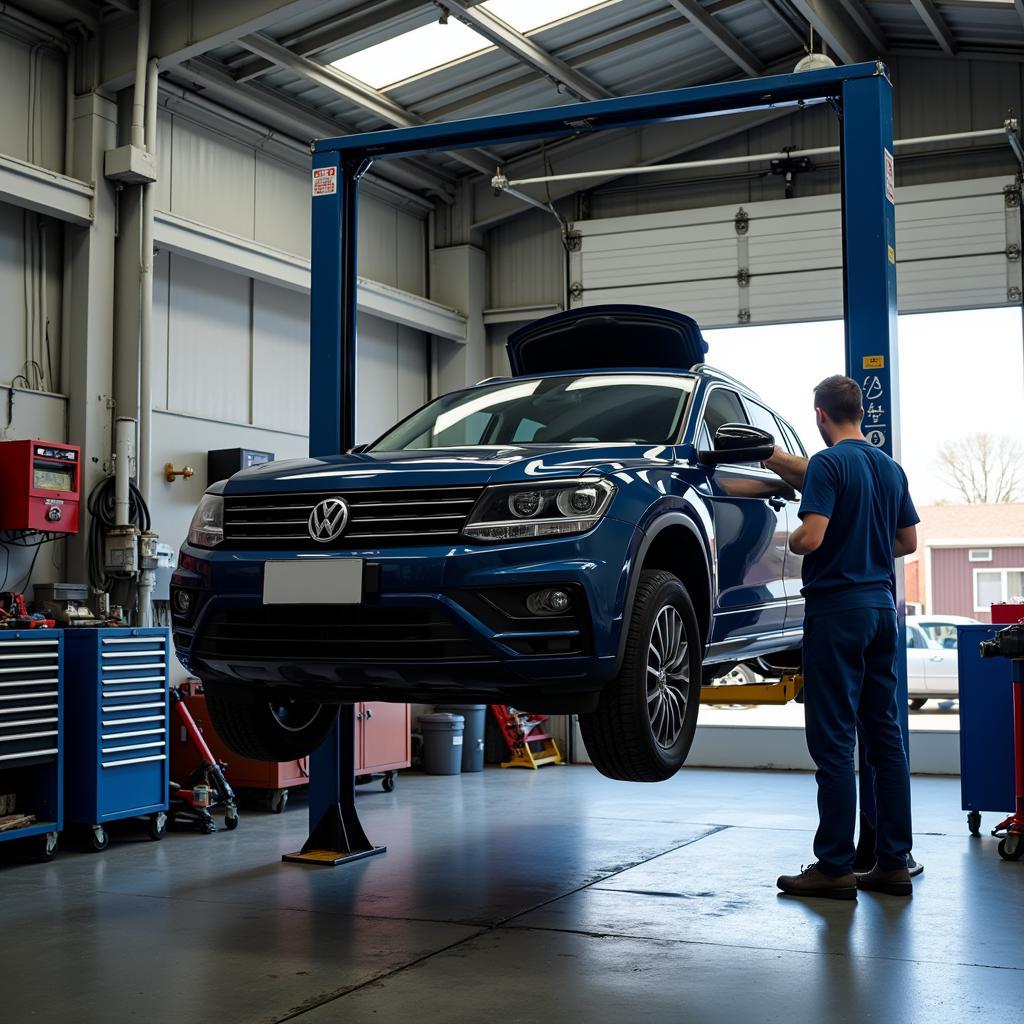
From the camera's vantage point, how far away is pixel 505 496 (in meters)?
3.50

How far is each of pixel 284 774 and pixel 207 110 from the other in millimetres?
4497

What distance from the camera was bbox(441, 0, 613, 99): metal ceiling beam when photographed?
27.1ft

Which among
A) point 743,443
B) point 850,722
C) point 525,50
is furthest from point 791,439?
point 525,50

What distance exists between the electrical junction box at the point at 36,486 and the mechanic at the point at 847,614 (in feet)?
13.3

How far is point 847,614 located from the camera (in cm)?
446

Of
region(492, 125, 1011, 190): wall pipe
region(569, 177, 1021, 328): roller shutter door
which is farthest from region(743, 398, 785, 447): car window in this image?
region(569, 177, 1021, 328): roller shutter door

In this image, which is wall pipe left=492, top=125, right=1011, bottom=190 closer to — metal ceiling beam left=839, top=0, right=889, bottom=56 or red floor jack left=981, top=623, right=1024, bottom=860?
metal ceiling beam left=839, top=0, right=889, bottom=56

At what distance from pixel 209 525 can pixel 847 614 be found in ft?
7.28

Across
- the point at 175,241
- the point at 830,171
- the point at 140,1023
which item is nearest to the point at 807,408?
the point at 830,171

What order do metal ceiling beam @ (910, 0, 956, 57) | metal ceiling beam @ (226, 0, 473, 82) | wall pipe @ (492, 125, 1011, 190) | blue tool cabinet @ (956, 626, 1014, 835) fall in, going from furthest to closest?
wall pipe @ (492, 125, 1011, 190) < metal ceiling beam @ (910, 0, 956, 57) < metal ceiling beam @ (226, 0, 473, 82) < blue tool cabinet @ (956, 626, 1014, 835)

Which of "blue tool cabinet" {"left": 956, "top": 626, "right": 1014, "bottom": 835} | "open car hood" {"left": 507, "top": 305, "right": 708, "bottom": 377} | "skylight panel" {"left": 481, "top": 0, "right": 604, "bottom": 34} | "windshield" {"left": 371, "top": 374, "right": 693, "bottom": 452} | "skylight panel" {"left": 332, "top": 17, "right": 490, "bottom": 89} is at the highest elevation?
"skylight panel" {"left": 481, "top": 0, "right": 604, "bottom": 34}

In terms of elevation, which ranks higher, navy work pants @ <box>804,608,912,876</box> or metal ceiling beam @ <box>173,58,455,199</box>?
metal ceiling beam @ <box>173,58,455,199</box>

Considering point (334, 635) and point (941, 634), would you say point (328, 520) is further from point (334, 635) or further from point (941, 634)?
point (941, 634)

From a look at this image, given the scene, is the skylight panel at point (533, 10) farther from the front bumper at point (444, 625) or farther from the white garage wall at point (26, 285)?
the front bumper at point (444, 625)
